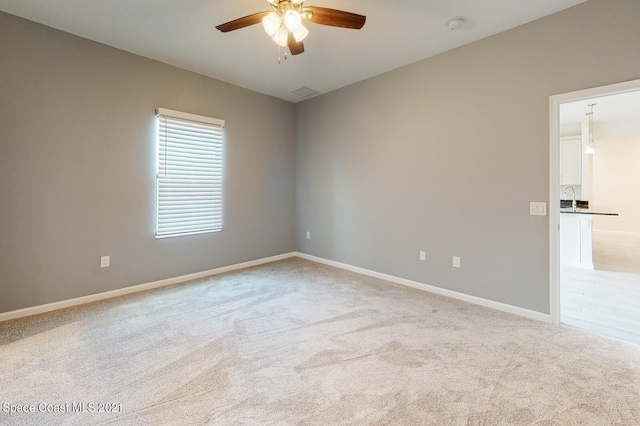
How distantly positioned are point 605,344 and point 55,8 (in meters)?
5.58

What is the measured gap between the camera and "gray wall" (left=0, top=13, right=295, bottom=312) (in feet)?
8.87

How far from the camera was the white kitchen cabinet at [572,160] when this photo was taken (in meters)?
6.67

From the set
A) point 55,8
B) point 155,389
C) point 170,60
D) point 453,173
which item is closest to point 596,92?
point 453,173

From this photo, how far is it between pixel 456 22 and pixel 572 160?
248 inches

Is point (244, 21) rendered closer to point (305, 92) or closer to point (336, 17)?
point (336, 17)

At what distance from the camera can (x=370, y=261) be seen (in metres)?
4.16

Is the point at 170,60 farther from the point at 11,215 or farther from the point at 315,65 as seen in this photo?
the point at 11,215

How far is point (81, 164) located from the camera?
3.05 m

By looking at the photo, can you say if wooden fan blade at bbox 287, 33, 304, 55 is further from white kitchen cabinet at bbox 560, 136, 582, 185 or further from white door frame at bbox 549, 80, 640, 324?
white kitchen cabinet at bbox 560, 136, 582, 185

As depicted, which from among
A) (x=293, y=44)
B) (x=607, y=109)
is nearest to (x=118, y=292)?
(x=293, y=44)

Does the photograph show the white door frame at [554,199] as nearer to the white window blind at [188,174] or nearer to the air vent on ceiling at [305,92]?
the air vent on ceiling at [305,92]

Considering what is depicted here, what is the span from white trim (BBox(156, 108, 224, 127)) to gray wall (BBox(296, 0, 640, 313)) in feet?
5.76

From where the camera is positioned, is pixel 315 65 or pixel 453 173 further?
pixel 315 65

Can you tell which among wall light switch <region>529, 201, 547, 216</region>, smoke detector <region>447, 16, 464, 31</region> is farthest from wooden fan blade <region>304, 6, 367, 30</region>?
wall light switch <region>529, 201, 547, 216</region>
